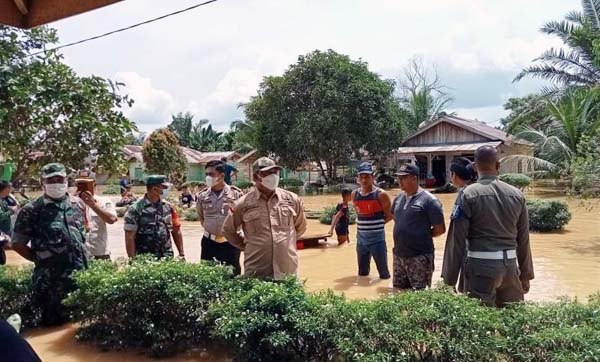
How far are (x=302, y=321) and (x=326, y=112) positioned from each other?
29038 mm

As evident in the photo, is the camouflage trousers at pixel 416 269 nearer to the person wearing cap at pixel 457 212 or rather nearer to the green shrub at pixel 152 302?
the person wearing cap at pixel 457 212

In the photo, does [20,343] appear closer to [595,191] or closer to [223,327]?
[223,327]

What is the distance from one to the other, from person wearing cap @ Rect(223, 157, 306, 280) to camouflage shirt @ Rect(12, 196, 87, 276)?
77.2 inches

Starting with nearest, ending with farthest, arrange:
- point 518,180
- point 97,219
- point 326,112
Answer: point 97,219 < point 518,180 < point 326,112

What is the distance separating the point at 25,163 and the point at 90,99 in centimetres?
171

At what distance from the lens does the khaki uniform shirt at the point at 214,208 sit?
6102 millimetres

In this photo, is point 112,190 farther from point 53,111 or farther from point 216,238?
point 216,238

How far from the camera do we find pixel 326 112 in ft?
107

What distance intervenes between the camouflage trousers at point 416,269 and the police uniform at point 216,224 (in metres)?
1.77

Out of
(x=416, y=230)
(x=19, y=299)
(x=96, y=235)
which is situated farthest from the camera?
(x=96, y=235)

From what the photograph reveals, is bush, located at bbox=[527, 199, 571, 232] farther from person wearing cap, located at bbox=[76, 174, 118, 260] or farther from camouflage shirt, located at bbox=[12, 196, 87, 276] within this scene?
camouflage shirt, located at bbox=[12, 196, 87, 276]

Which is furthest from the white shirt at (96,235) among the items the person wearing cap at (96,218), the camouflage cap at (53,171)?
the camouflage cap at (53,171)

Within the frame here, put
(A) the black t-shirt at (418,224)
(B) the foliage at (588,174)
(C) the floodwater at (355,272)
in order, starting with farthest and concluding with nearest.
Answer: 1. (B) the foliage at (588,174)
2. (A) the black t-shirt at (418,224)
3. (C) the floodwater at (355,272)

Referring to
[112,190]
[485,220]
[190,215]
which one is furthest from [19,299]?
[112,190]
